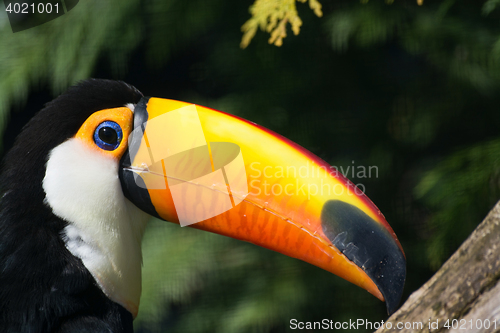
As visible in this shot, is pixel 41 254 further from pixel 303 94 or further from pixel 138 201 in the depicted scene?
pixel 303 94

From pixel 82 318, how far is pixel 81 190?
0.40 m

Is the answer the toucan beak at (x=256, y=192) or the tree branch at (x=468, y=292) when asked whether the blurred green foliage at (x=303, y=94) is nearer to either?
the toucan beak at (x=256, y=192)

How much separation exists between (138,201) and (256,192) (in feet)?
1.32

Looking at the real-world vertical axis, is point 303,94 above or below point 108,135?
below

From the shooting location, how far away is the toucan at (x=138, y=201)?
135 cm

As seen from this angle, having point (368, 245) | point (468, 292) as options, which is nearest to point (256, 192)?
point (368, 245)

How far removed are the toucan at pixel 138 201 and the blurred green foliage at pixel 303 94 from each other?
3.74ft

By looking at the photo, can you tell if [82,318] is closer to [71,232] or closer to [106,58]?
[71,232]

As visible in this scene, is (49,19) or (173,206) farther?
(49,19)

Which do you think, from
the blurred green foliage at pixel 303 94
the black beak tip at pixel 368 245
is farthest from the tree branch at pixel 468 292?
the blurred green foliage at pixel 303 94

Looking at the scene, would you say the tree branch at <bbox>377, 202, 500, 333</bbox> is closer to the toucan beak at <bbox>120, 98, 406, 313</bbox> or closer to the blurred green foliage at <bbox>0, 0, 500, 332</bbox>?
the toucan beak at <bbox>120, 98, 406, 313</bbox>

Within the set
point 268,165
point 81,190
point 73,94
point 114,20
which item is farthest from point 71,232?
point 114,20

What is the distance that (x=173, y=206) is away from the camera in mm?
1482

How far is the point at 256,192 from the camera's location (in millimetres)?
1437
